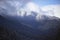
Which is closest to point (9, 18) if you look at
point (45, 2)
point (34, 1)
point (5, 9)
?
point (5, 9)

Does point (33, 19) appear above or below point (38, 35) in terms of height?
above

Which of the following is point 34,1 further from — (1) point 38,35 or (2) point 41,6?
(1) point 38,35

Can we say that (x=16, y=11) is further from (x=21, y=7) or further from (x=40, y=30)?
(x=40, y=30)

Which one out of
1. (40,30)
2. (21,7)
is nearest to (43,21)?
(40,30)

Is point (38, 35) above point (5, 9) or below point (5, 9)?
below

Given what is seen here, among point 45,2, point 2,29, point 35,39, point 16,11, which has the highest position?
point 45,2

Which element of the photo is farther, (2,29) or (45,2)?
(45,2)

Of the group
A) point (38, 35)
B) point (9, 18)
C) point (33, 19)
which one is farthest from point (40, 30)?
point (9, 18)

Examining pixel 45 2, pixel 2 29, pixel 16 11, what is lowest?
pixel 2 29
